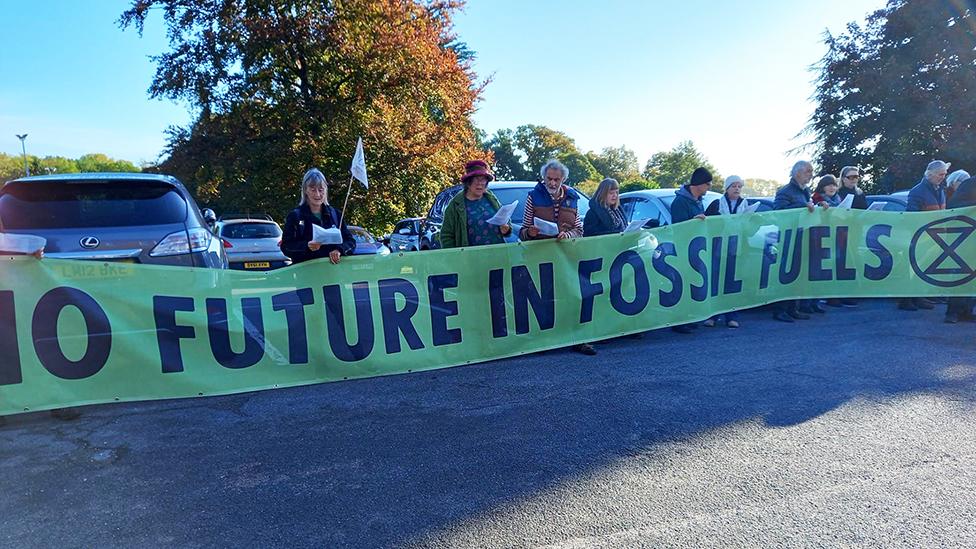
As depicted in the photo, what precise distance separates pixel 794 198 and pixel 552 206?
150 inches

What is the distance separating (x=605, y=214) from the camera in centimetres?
637

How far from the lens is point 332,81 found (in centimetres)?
1898

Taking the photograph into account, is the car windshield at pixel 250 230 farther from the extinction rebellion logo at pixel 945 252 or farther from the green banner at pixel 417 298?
the extinction rebellion logo at pixel 945 252

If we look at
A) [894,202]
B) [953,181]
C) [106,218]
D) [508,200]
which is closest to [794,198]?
[953,181]

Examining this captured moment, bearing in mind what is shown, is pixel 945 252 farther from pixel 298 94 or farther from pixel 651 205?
pixel 298 94

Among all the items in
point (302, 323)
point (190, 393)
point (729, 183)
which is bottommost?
point (190, 393)

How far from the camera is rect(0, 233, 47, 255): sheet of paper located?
406 cm

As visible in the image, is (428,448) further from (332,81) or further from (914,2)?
(914,2)

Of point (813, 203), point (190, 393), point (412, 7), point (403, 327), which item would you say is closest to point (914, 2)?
point (412, 7)

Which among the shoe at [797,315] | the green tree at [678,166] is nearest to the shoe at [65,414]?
the shoe at [797,315]

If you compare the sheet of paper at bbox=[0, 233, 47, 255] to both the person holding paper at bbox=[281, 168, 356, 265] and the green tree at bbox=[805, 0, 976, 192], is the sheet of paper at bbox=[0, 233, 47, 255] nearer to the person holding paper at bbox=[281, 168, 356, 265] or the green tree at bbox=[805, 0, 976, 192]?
the person holding paper at bbox=[281, 168, 356, 265]

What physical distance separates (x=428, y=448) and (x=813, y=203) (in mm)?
6527

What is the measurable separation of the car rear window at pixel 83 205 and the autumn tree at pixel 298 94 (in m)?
13.6

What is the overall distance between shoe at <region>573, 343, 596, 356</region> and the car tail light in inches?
146
